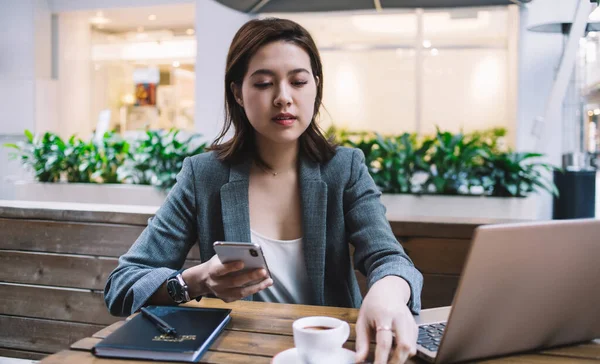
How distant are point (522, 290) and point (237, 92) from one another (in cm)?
95

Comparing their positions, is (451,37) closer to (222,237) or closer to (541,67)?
(541,67)

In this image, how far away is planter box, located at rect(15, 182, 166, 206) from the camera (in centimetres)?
381

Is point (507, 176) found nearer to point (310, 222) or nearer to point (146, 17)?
point (310, 222)

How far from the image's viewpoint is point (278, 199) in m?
1.47

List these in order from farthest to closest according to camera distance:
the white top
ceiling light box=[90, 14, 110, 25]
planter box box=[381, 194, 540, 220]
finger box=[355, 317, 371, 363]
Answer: ceiling light box=[90, 14, 110, 25] → planter box box=[381, 194, 540, 220] → the white top → finger box=[355, 317, 371, 363]

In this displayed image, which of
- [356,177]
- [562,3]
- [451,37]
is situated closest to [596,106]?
[451,37]

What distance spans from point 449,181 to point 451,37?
5.13m

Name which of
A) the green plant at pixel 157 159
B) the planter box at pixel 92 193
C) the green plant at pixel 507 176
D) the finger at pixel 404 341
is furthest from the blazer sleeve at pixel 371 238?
the planter box at pixel 92 193

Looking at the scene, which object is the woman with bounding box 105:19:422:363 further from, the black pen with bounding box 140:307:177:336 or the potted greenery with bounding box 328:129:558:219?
the potted greenery with bounding box 328:129:558:219

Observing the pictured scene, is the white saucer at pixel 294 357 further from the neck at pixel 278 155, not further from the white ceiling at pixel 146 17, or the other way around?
the white ceiling at pixel 146 17

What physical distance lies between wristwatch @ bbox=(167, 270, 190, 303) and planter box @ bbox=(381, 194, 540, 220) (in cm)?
214

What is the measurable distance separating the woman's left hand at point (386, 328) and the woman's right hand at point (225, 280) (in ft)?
0.65

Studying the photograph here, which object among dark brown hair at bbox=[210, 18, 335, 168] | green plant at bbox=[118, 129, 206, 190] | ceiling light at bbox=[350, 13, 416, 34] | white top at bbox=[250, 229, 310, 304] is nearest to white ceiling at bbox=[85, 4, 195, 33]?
ceiling light at bbox=[350, 13, 416, 34]

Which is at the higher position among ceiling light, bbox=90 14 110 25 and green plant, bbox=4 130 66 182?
ceiling light, bbox=90 14 110 25
